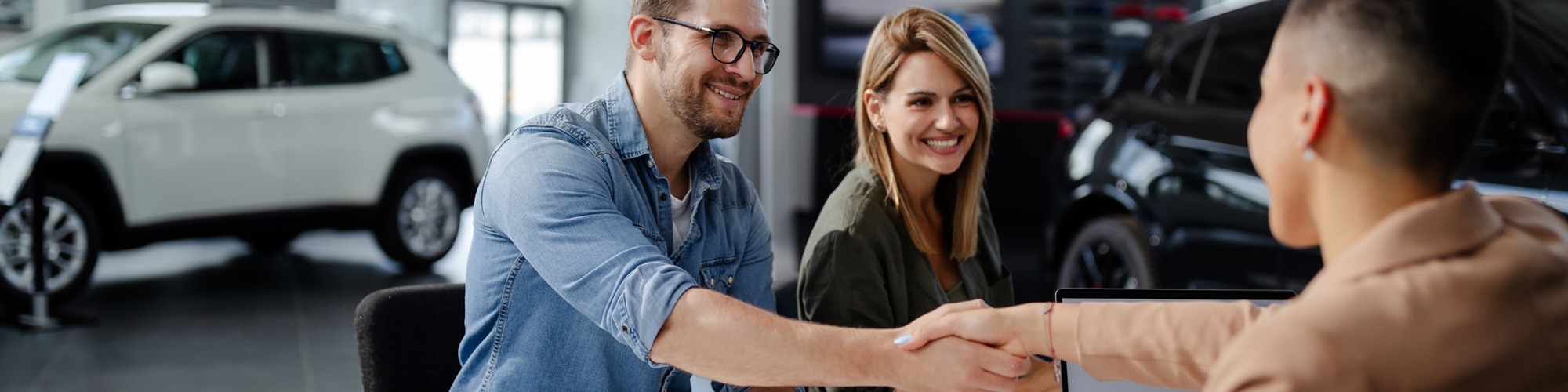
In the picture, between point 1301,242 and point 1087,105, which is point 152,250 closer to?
point 1087,105

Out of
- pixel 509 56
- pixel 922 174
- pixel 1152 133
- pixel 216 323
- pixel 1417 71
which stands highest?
pixel 1417 71

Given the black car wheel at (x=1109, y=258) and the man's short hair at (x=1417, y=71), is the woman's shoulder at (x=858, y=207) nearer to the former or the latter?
the man's short hair at (x=1417, y=71)

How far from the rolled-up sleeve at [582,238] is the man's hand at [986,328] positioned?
0.87 ft

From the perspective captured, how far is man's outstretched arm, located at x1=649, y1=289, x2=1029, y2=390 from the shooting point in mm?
1388

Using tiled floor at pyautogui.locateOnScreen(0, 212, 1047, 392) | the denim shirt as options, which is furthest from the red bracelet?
tiled floor at pyautogui.locateOnScreen(0, 212, 1047, 392)

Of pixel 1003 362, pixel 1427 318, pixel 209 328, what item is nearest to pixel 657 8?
pixel 1003 362

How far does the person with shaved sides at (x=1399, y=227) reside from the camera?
78 centimetres

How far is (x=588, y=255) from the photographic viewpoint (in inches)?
56.9

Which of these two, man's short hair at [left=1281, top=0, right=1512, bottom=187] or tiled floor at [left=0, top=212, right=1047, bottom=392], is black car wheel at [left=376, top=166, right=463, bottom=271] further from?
man's short hair at [left=1281, top=0, right=1512, bottom=187]

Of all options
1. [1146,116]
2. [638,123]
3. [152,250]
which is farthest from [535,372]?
[152,250]

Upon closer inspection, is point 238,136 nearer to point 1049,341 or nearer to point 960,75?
point 960,75

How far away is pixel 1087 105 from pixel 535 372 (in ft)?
11.5

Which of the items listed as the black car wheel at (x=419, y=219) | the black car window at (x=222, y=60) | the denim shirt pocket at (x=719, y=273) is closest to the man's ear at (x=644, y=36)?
the denim shirt pocket at (x=719, y=273)

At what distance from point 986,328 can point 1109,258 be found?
10.8 feet
